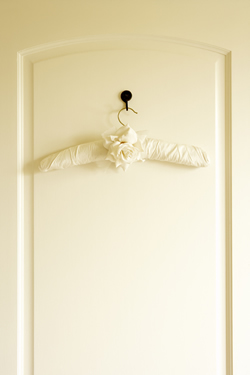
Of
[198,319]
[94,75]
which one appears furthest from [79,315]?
[94,75]

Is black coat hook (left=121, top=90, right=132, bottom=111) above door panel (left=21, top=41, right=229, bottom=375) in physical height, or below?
above

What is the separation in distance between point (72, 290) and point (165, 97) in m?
0.66

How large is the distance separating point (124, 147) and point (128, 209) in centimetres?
20

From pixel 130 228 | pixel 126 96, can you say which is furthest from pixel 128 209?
pixel 126 96

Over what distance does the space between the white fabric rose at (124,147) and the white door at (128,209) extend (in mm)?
78

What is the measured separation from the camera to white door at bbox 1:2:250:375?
905mm

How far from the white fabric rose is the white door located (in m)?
0.08

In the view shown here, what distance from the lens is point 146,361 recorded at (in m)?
0.90

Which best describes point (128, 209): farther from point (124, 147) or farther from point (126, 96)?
point (126, 96)

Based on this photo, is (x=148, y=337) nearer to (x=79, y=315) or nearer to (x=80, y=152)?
(x=79, y=315)

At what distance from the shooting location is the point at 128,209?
0.92 m

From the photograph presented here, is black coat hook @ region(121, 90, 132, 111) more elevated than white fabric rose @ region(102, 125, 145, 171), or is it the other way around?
black coat hook @ region(121, 90, 132, 111)

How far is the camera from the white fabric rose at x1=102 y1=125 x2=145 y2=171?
0.82m

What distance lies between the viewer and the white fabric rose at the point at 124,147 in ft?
2.70
